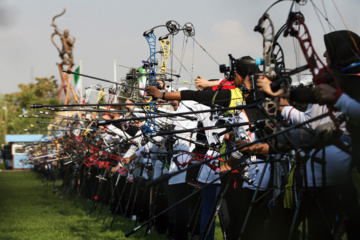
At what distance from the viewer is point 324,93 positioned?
149 inches

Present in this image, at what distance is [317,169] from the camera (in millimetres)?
4551

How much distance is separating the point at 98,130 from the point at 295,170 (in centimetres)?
804

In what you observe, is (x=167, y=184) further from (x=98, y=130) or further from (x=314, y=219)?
(x=98, y=130)

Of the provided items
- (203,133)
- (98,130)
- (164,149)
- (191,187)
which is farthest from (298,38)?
(98,130)

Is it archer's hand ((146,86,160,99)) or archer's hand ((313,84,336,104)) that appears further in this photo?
archer's hand ((146,86,160,99))

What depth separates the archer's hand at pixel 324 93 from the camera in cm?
378

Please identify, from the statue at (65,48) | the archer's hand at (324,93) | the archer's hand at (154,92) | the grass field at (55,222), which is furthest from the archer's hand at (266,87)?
the statue at (65,48)

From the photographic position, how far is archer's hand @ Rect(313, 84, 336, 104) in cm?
378

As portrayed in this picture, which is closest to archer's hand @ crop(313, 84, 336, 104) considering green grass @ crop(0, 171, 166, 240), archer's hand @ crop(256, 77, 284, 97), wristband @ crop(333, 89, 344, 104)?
wristband @ crop(333, 89, 344, 104)

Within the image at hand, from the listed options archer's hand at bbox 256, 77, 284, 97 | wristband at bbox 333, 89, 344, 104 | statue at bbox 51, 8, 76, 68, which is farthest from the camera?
statue at bbox 51, 8, 76, 68

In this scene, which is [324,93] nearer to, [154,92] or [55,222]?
[154,92]

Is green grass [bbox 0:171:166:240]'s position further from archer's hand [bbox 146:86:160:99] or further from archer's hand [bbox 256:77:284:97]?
archer's hand [bbox 256:77:284:97]

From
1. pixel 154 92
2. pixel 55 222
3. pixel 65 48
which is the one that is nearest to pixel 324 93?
pixel 154 92

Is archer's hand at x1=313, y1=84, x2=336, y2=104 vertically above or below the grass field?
above
